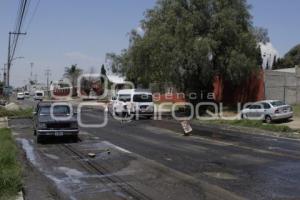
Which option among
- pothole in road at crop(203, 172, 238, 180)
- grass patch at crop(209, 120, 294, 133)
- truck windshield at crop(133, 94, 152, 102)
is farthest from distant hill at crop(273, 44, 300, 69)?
pothole in road at crop(203, 172, 238, 180)

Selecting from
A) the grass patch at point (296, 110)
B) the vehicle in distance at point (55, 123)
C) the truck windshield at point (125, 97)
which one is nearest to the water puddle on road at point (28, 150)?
the vehicle in distance at point (55, 123)

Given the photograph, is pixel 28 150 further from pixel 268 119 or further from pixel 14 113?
pixel 14 113

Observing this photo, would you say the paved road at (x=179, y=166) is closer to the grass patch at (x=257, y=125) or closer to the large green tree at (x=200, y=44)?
the grass patch at (x=257, y=125)

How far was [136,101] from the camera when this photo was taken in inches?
1681

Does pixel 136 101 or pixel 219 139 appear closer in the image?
pixel 219 139

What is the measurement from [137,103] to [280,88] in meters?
12.5

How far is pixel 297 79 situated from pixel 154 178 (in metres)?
36.3

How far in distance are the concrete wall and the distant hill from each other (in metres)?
50.2

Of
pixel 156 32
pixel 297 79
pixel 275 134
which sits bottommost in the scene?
pixel 275 134

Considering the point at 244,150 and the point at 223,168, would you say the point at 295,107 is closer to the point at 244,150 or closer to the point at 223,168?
the point at 244,150

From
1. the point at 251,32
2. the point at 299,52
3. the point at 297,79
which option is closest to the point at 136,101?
the point at 251,32

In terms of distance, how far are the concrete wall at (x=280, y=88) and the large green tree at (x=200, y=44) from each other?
2.24 meters

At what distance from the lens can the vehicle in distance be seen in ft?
74.5

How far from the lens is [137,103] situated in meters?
42.4
